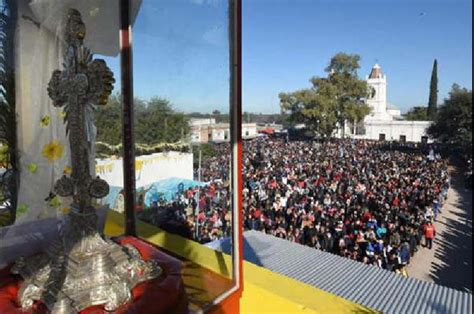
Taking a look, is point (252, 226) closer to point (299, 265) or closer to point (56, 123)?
point (299, 265)

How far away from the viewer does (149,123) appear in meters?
3.58

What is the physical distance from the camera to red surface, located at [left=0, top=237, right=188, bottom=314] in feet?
6.16

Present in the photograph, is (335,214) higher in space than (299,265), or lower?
lower

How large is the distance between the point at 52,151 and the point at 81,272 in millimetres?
1232

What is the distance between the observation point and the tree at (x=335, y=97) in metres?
38.9

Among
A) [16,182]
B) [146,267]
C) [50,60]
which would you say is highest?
[50,60]

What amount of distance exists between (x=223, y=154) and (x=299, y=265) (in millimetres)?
2443

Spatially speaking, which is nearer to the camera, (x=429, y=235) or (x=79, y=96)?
(x=79, y=96)

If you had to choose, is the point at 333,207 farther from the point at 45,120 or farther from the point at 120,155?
the point at 45,120

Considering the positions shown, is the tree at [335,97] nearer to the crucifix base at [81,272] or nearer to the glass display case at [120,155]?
the glass display case at [120,155]

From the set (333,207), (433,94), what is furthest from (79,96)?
(433,94)

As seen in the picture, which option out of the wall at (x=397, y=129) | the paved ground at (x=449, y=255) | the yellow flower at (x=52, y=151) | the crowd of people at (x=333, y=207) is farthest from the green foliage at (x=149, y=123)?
the wall at (x=397, y=129)

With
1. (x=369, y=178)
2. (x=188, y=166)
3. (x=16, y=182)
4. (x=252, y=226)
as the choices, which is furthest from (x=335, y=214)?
(x=16, y=182)

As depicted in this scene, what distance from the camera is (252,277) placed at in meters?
2.88
